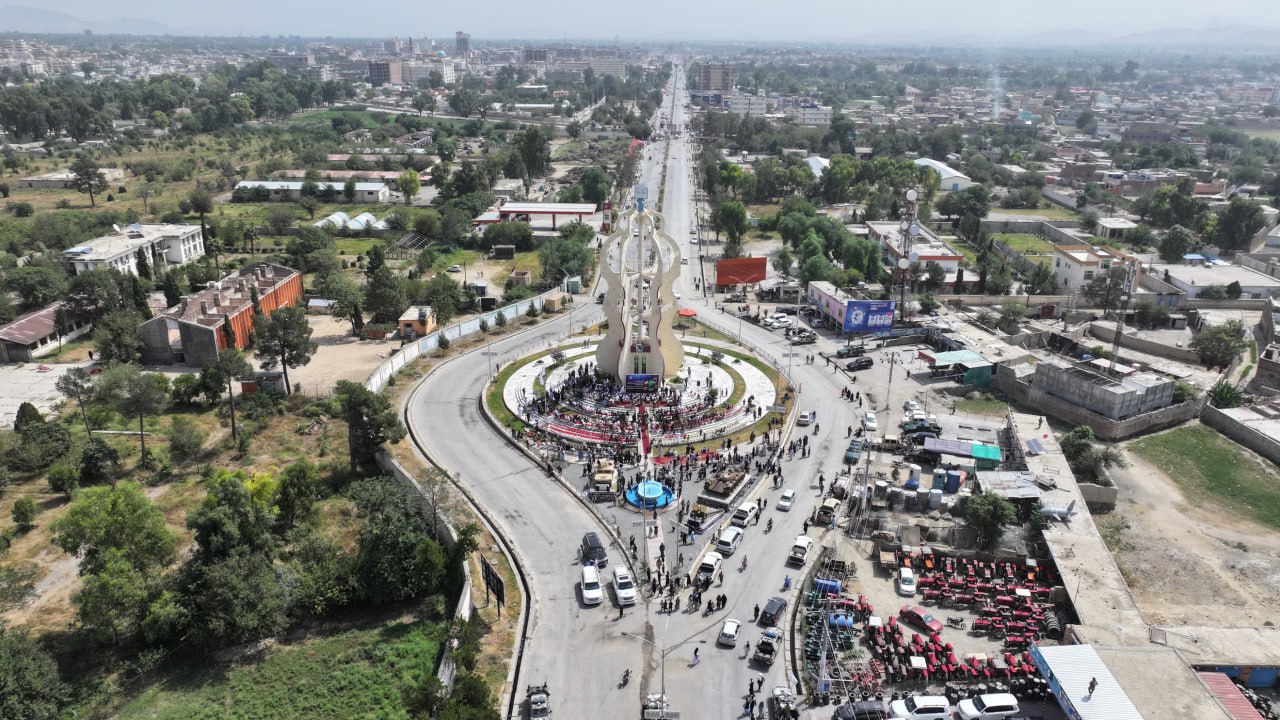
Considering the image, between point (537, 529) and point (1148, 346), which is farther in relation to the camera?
point (1148, 346)

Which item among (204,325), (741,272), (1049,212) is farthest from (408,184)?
(1049,212)

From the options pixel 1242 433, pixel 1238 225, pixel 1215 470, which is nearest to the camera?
pixel 1215 470

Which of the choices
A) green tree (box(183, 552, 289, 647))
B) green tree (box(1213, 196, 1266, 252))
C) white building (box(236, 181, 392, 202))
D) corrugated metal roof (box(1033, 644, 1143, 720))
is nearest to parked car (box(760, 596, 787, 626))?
corrugated metal roof (box(1033, 644, 1143, 720))

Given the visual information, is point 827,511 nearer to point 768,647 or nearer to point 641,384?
point 768,647

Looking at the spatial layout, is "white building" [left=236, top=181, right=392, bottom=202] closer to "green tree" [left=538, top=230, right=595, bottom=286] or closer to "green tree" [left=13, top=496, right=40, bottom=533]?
"green tree" [left=538, top=230, right=595, bottom=286]

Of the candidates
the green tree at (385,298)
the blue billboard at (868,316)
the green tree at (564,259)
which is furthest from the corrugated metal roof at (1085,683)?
the green tree at (564,259)

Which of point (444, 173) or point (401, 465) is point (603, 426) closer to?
point (401, 465)

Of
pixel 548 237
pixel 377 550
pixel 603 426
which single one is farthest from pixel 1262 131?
pixel 377 550
